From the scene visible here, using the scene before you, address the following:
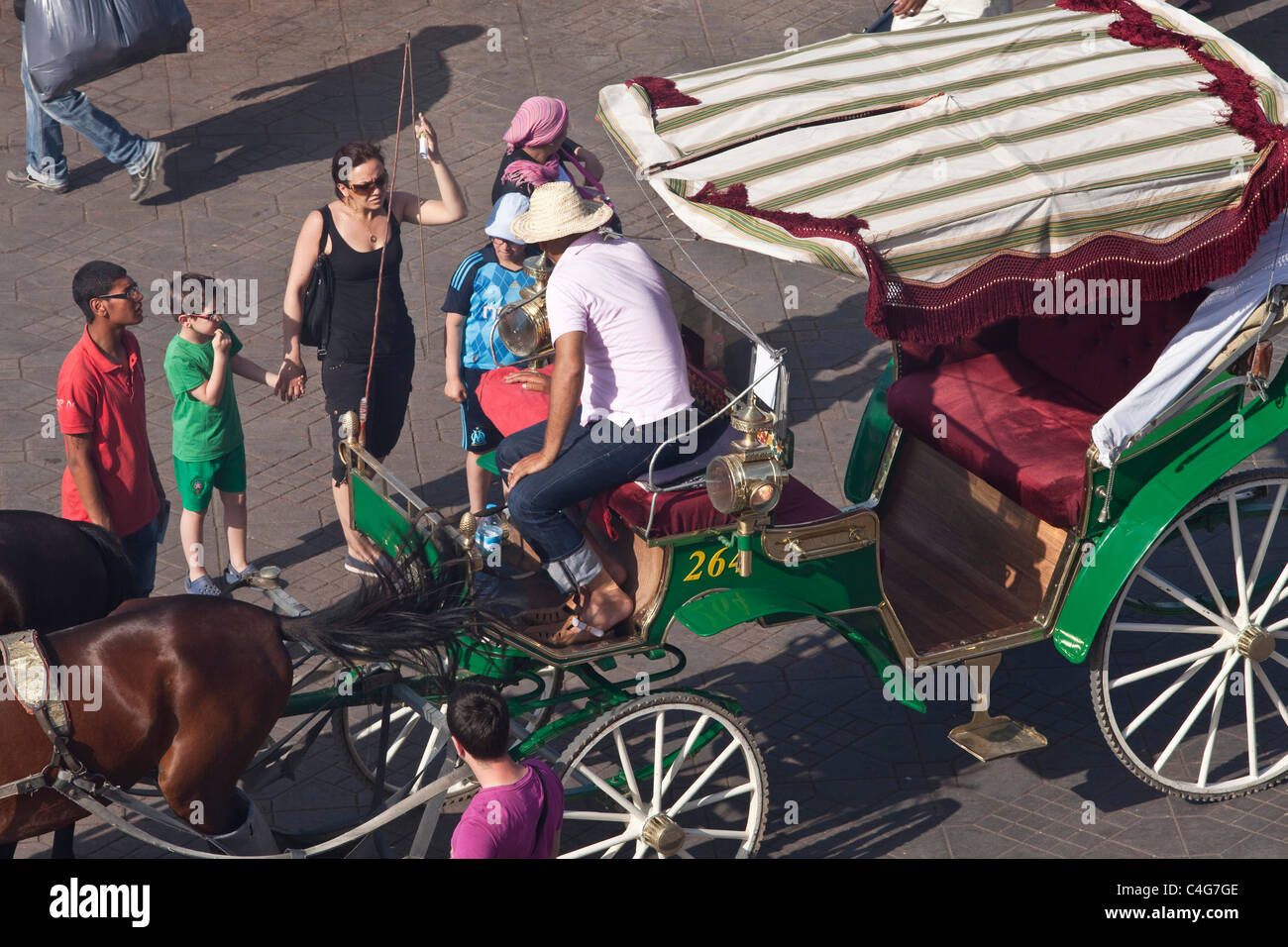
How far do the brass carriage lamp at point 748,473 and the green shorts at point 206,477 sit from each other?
297 cm

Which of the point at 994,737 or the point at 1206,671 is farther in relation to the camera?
the point at 1206,671

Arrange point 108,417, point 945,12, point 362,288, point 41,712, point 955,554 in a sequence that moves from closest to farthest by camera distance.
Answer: point 41,712 → point 108,417 → point 955,554 → point 362,288 → point 945,12

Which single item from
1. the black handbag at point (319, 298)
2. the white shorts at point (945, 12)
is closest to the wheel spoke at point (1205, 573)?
the black handbag at point (319, 298)

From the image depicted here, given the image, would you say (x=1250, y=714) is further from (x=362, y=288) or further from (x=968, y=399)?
(x=362, y=288)

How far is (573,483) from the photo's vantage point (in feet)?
20.5

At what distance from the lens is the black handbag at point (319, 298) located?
26.5 feet

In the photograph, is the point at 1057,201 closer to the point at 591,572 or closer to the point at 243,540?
the point at 591,572

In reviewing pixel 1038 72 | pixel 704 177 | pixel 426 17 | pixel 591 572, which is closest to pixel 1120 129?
pixel 1038 72

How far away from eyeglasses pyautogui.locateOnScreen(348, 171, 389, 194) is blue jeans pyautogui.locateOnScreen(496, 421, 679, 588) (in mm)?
2119

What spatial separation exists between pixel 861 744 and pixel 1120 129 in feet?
8.73

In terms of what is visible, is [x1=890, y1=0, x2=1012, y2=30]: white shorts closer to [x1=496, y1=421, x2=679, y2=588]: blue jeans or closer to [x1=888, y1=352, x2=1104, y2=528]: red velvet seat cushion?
[x1=888, y1=352, x2=1104, y2=528]: red velvet seat cushion

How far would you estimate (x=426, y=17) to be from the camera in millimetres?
14016

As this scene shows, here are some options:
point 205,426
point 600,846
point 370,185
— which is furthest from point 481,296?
point 600,846

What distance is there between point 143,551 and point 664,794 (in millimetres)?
2463
